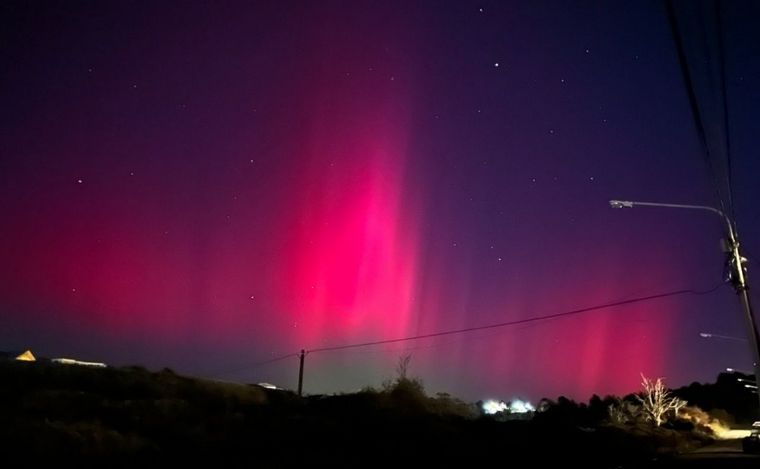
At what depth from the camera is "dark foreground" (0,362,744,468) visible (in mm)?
16469

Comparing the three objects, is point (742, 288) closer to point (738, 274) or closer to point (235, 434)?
point (738, 274)

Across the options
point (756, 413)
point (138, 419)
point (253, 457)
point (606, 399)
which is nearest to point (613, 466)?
point (253, 457)

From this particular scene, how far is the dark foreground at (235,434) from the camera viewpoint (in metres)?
16.5

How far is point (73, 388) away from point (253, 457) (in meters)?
15.1

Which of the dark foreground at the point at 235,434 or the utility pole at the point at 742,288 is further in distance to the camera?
the utility pole at the point at 742,288

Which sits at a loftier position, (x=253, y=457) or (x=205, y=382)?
(x=205, y=382)

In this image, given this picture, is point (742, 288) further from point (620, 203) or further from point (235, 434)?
point (235, 434)

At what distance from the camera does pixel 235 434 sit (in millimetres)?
21234

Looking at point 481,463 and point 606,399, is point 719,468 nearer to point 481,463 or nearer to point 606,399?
point 481,463

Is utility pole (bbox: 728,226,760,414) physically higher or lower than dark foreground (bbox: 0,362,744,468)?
higher

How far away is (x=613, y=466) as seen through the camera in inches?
803

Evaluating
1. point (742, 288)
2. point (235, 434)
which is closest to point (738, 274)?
point (742, 288)

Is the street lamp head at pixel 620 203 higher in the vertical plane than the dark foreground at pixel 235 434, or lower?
higher

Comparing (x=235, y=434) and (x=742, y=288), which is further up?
(x=742, y=288)
